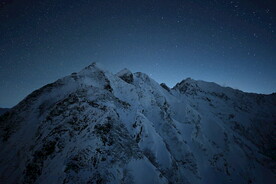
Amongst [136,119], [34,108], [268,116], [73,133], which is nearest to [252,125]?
[268,116]

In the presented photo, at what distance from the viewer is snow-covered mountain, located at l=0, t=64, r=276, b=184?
29.8 feet

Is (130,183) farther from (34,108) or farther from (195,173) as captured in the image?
(195,173)

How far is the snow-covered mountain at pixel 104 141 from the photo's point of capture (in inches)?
357

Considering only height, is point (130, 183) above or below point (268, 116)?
below

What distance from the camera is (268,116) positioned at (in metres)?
57.9

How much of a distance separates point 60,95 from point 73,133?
7759 millimetres

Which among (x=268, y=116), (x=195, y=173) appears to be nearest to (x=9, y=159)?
(x=195, y=173)

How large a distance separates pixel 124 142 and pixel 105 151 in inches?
82.2

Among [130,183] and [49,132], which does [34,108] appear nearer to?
[49,132]

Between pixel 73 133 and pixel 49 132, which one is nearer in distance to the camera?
pixel 73 133

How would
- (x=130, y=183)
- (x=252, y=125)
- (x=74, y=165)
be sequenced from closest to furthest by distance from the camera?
(x=74, y=165), (x=130, y=183), (x=252, y=125)

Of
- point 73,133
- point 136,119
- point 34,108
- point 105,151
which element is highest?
point 34,108

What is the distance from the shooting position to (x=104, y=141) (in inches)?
387

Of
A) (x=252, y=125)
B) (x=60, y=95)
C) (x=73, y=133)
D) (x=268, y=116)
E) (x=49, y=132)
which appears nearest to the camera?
(x=73, y=133)
